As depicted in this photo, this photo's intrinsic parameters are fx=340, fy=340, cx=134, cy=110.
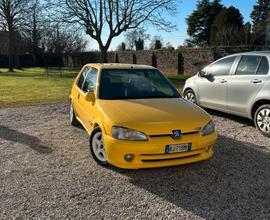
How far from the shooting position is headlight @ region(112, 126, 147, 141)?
4395mm

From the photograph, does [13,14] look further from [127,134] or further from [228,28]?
[127,134]

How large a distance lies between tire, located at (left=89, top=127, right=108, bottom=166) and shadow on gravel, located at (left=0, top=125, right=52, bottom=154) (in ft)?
3.61

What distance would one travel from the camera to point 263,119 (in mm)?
6711

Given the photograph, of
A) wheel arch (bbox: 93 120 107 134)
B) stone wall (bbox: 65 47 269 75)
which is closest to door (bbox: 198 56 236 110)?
wheel arch (bbox: 93 120 107 134)

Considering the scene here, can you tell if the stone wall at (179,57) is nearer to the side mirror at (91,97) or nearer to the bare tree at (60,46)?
the bare tree at (60,46)

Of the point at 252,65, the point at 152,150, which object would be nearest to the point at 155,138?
the point at 152,150

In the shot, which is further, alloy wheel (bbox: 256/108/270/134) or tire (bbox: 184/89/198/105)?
tire (bbox: 184/89/198/105)

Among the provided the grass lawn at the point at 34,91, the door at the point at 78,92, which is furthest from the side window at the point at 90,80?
the grass lawn at the point at 34,91

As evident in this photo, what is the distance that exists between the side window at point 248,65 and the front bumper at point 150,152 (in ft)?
10.2

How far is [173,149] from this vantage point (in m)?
4.41

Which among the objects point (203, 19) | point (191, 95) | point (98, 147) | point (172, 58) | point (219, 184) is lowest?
point (219, 184)

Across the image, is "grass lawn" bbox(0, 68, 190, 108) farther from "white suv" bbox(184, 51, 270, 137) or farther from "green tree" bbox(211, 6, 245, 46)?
"green tree" bbox(211, 6, 245, 46)

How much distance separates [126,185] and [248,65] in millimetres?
4257

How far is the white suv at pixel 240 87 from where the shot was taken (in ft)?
22.0
